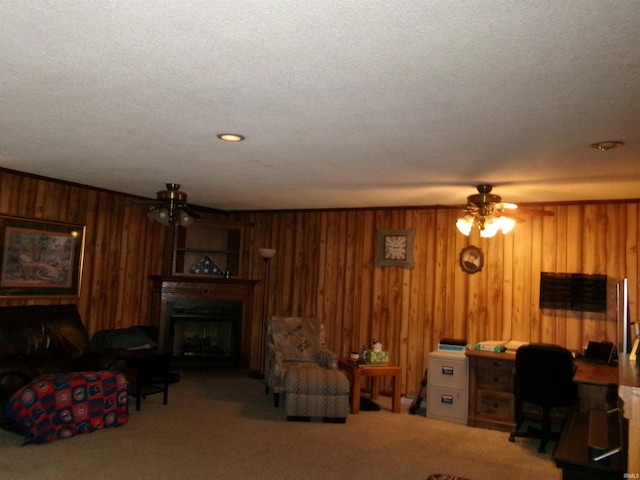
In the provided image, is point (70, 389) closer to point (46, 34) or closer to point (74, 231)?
point (74, 231)

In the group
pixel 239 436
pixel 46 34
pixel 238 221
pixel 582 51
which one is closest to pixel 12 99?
pixel 46 34

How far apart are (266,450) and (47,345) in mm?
2292

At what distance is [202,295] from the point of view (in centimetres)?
678

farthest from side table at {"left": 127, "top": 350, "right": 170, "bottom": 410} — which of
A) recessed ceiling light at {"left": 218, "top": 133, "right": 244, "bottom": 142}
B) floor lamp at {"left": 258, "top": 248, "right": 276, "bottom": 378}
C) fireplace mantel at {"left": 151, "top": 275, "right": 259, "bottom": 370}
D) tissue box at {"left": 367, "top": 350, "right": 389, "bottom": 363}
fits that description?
recessed ceiling light at {"left": 218, "top": 133, "right": 244, "bottom": 142}

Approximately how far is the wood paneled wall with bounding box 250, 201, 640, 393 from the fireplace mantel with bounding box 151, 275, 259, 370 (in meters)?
0.35

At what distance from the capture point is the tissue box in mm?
5660

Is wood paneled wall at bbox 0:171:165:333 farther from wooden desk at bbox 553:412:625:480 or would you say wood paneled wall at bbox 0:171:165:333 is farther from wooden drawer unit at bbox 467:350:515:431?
wooden desk at bbox 553:412:625:480

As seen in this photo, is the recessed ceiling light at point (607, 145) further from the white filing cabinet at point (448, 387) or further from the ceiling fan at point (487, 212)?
the white filing cabinet at point (448, 387)

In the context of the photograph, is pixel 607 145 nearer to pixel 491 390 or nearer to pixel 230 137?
pixel 230 137

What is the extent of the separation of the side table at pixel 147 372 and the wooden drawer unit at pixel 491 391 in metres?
2.99

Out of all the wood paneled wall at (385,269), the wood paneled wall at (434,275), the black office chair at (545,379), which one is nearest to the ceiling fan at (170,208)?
the wood paneled wall at (385,269)

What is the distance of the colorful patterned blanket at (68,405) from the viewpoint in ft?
13.4

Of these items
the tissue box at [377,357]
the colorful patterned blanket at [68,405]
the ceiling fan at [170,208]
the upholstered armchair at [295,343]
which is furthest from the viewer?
the upholstered armchair at [295,343]

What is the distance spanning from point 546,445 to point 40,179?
528cm
